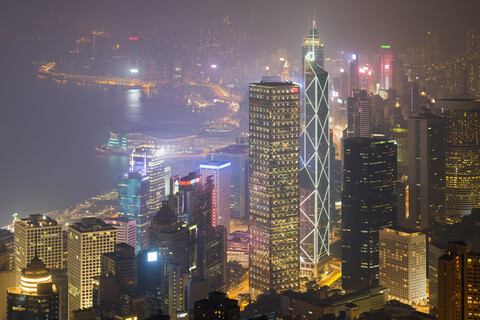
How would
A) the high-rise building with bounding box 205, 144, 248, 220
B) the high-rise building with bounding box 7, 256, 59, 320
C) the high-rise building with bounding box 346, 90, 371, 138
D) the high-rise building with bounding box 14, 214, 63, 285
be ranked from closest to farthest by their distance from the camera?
1. the high-rise building with bounding box 7, 256, 59, 320
2. the high-rise building with bounding box 14, 214, 63, 285
3. the high-rise building with bounding box 205, 144, 248, 220
4. the high-rise building with bounding box 346, 90, 371, 138

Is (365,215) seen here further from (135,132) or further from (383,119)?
(135,132)

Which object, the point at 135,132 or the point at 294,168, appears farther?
the point at 135,132

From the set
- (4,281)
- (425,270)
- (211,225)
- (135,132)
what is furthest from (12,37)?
(425,270)

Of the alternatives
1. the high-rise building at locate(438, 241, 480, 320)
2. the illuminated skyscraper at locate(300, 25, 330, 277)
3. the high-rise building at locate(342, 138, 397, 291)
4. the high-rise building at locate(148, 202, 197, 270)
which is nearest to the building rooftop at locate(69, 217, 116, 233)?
the high-rise building at locate(148, 202, 197, 270)

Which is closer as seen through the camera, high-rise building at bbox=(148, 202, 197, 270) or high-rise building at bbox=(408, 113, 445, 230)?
high-rise building at bbox=(148, 202, 197, 270)

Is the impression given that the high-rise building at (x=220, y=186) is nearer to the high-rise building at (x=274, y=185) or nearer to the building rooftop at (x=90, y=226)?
the high-rise building at (x=274, y=185)

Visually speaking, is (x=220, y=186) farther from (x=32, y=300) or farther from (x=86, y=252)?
(x=32, y=300)

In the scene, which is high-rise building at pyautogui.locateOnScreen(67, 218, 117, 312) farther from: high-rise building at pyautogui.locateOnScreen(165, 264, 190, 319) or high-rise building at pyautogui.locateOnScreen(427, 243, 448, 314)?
high-rise building at pyautogui.locateOnScreen(427, 243, 448, 314)
